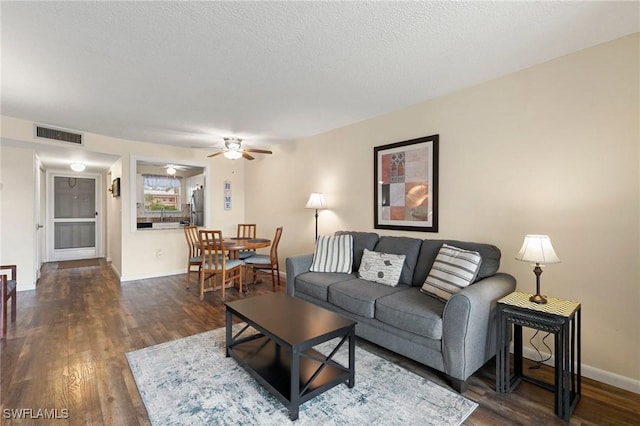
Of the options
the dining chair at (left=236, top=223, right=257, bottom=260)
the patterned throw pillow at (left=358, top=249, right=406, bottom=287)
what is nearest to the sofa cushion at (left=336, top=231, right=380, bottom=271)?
the patterned throw pillow at (left=358, top=249, right=406, bottom=287)

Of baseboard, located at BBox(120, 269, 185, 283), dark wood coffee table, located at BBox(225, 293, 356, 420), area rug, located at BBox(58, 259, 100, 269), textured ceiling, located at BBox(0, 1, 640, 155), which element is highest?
textured ceiling, located at BBox(0, 1, 640, 155)

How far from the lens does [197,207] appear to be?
19.6ft

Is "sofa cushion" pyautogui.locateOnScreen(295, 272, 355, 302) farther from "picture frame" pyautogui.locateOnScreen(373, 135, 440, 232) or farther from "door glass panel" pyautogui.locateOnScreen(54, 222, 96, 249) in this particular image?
"door glass panel" pyautogui.locateOnScreen(54, 222, 96, 249)

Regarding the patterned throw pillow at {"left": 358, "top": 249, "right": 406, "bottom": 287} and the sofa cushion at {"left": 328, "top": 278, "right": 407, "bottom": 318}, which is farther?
the patterned throw pillow at {"left": 358, "top": 249, "right": 406, "bottom": 287}

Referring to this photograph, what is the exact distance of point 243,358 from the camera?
2.23m

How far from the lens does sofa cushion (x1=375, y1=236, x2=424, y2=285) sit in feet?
9.65

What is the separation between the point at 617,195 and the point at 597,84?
830mm

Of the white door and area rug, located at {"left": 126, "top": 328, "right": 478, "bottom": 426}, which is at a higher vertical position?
the white door

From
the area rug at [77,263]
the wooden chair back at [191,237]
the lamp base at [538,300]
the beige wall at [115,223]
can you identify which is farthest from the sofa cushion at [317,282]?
the area rug at [77,263]

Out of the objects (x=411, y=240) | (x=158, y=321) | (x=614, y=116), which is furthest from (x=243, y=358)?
(x=614, y=116)

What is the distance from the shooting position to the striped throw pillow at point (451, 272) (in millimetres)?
2328

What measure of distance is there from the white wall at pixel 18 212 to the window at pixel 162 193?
1.52 meters

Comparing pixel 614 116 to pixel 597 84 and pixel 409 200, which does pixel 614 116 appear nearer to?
pixel 597 84

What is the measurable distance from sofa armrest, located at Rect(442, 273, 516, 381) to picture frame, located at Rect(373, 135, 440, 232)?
46.7 inches
